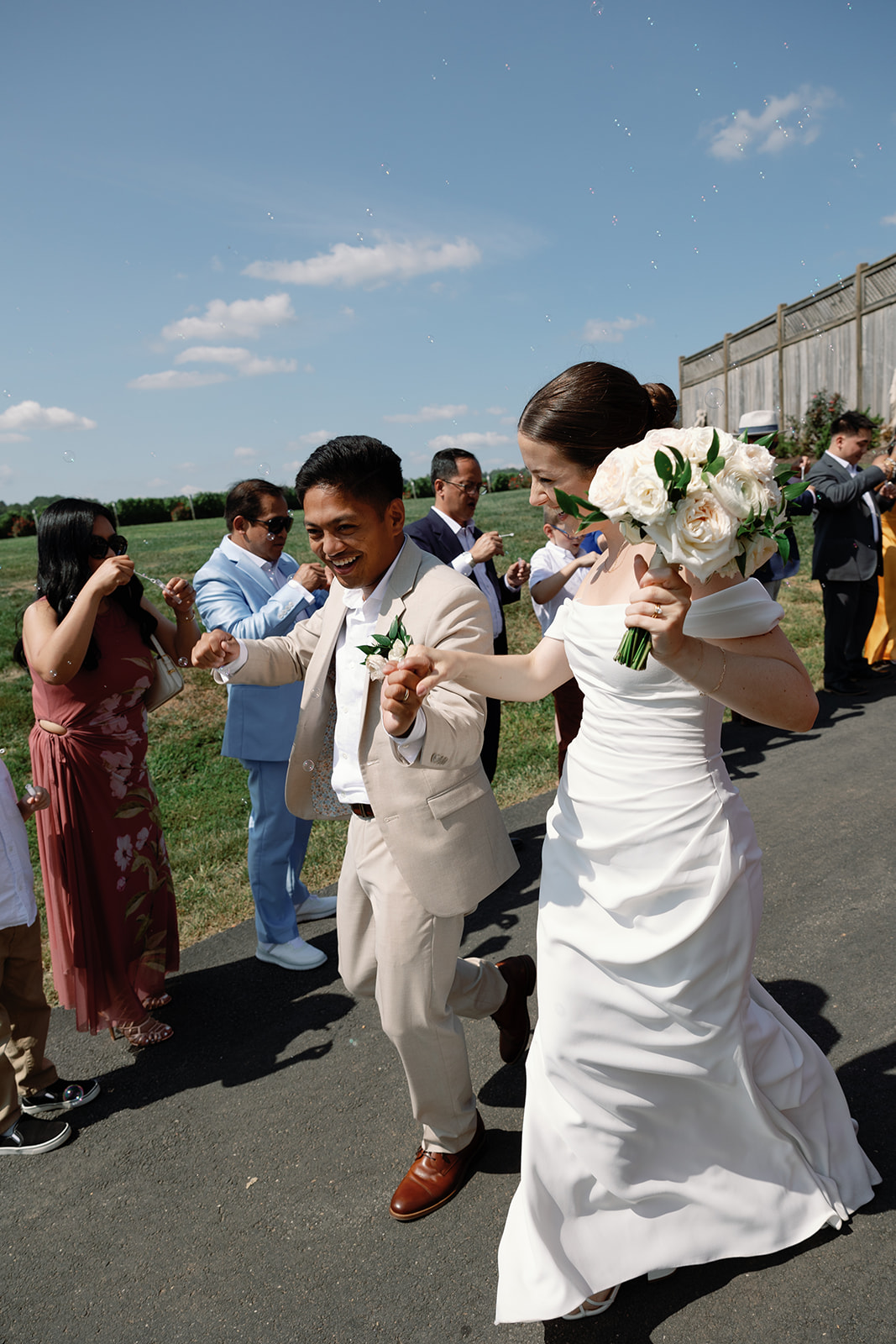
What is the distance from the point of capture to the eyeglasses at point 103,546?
3.79m

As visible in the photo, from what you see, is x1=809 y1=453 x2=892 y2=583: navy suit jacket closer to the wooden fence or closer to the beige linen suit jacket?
the wooden fence

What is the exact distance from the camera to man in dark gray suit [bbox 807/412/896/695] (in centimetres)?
842

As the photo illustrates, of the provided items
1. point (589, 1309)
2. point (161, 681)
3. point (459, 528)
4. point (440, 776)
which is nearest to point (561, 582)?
point (459, 528)

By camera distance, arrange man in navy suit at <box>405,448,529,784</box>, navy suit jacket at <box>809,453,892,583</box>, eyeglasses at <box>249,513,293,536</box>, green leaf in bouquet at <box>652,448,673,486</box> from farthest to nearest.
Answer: navy suit jacket at <box>809,453,892,583</box>, man in navy suit at <box>405,448,529,784</box>, eyeglasses at <box>249,513,293,536</box>, green leaf in bouquet at <box>652,448,673,486</box>

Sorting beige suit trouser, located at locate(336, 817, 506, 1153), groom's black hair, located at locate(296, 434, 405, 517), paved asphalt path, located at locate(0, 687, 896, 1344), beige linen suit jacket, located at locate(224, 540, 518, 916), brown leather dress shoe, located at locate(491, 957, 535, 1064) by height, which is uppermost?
groom's black hair, located at locate(296, 434, 405, 517)

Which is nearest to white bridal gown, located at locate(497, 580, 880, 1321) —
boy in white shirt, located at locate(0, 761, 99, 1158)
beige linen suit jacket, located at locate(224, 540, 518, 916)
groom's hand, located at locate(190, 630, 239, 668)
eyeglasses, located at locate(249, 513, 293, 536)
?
beige linen suit jacket, located at locate(224, 540, 518, 916)

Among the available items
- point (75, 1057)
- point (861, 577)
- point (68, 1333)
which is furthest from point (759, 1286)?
point (861, 577)

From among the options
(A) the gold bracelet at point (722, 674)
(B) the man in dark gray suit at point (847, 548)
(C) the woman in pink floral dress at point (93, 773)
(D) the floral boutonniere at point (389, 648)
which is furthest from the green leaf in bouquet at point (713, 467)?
(B) the man in dark gray suit at point (847, 548)

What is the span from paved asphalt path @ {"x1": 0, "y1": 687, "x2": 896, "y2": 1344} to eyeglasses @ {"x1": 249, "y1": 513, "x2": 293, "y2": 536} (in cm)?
227

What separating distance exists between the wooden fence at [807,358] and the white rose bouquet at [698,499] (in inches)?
499

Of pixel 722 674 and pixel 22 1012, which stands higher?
pixel 722 674

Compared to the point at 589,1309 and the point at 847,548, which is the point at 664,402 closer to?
the point at 589,1309

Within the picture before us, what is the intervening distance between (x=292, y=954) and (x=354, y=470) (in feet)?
9.13

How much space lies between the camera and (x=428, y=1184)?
2.86 m
